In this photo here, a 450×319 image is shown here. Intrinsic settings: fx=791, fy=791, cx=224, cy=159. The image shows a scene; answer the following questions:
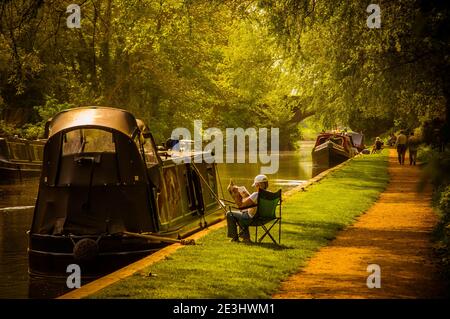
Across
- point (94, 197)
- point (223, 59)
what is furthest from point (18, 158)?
point (94, 197)

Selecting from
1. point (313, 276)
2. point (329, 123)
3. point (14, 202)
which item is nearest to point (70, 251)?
point (313, 276)

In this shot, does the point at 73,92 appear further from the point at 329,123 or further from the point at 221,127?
the point at 221,127

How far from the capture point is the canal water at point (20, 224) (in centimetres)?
1291

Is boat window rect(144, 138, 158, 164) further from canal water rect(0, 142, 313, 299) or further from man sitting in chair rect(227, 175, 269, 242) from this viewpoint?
canal water rect(0, 142, 313, 299)

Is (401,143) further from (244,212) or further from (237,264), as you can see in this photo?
(237,264)

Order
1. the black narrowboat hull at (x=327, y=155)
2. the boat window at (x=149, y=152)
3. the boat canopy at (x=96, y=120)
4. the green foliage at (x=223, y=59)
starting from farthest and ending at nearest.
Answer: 1. the black narrowboat hull at (x=327, y=155)
2. the boat window at (x=149, y=152)
3. the boat canopy at (x=96, y=120)
4. the green foliage at (x=223, y=59)

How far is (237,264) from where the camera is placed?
35.8 feet

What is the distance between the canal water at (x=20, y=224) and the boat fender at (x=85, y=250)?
0.68 metres

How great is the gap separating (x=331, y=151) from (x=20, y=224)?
31940 mm

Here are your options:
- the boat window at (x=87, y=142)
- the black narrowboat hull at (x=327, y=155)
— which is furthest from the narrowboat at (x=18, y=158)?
the boat window at (x=87, y=142)

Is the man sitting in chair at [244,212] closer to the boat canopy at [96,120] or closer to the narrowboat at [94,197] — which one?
the narrowboat at [94,197]

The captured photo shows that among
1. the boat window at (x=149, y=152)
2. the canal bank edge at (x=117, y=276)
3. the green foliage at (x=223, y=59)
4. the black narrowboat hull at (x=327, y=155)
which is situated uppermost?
the green foliage at (x=223, y=59)
